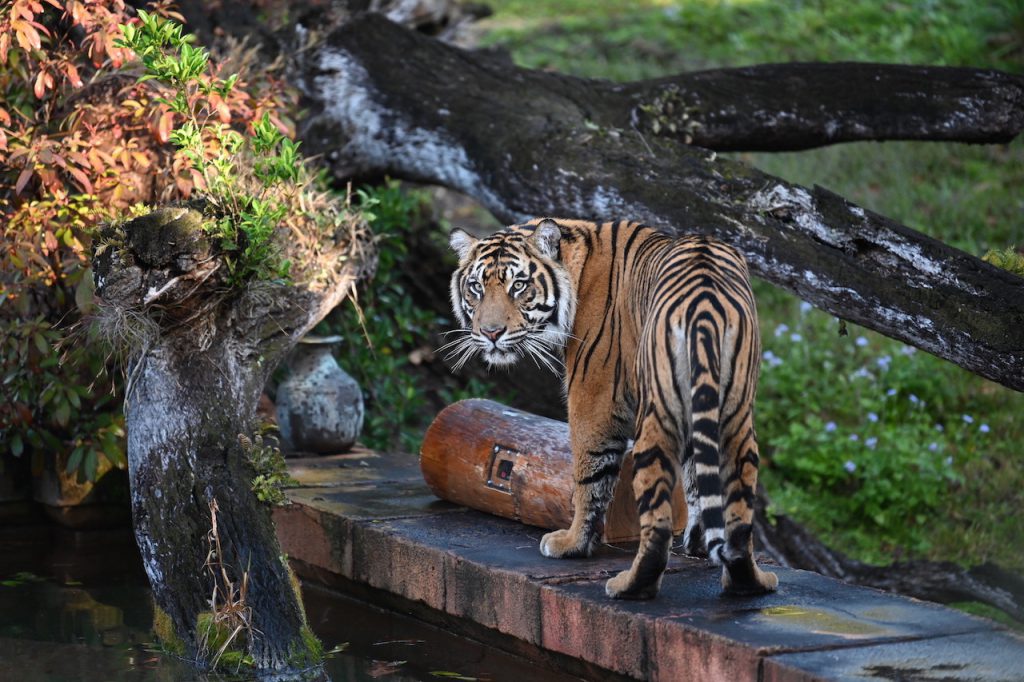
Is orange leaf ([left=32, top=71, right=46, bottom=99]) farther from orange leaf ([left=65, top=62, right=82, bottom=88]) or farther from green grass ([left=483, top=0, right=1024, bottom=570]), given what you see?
green grass ([left=483, top=0, right=1024, bottom=570])

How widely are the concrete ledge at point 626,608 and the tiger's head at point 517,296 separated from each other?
807 millimetres

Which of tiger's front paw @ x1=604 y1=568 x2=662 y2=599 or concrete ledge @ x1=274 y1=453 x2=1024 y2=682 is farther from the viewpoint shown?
tiger's front paw @ x1=604 y1=568 x2=662 y2=599

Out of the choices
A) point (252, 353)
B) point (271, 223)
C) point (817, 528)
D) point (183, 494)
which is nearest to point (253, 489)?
point (183, 494)

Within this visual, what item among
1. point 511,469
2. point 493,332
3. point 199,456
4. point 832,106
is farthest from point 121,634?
point 832,106

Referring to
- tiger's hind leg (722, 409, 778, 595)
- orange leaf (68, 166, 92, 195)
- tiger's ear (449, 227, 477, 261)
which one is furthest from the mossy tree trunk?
tiger's hind leg (722, 409, 778, 595)

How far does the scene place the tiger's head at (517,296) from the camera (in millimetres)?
4480

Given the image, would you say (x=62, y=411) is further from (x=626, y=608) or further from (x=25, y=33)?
(x=626, y=608)

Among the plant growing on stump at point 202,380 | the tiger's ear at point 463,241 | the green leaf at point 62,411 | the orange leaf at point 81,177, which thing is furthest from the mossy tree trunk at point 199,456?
the green leaf at point 62,411

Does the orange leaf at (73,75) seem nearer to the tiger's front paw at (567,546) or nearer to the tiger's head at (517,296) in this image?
the tiger's head at (517,296)

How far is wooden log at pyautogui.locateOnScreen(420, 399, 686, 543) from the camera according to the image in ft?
15.9

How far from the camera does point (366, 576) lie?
5207mm

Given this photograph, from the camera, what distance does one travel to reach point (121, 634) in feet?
16.2

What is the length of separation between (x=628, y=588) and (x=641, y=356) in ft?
2.50

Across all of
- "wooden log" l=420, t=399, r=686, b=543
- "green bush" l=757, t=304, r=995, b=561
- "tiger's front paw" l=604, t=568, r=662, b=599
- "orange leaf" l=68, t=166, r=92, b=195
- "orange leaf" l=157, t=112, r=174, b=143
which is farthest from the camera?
"green bush" l=757, t=304, r=995, b=561
